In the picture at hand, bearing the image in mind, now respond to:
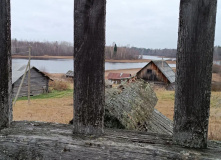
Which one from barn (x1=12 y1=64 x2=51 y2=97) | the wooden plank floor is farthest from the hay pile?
barn (x1=12 y1=64 x2=51 y2=97)

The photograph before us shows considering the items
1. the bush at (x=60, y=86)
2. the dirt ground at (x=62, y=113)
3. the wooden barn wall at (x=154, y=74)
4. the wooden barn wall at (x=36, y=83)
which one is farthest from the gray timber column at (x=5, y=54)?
the wooden barn wall at (x=154, y=74)

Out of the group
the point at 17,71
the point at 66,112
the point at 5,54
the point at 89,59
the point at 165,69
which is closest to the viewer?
the point at 89,59

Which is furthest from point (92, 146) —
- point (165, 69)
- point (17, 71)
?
point (165, 69)

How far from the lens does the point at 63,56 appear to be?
109 meters

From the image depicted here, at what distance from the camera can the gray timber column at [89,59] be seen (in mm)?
1309

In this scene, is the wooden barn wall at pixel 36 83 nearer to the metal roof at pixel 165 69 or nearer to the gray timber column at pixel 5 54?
the metal roof at pixel 165 69

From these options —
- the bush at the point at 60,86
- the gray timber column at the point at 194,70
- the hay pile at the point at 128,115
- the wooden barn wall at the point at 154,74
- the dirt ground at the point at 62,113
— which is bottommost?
the bush at the point at 60,86

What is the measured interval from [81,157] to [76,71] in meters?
0.48

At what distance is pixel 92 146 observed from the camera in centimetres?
128

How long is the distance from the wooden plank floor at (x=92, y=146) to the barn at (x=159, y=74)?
3611 centimetres

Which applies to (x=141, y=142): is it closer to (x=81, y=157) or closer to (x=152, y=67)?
(x=81, y=157)

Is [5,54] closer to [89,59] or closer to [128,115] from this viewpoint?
[89,59]

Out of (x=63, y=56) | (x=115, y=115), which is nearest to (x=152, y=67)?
(x=115, y=115)

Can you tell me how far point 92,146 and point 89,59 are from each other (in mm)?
485
